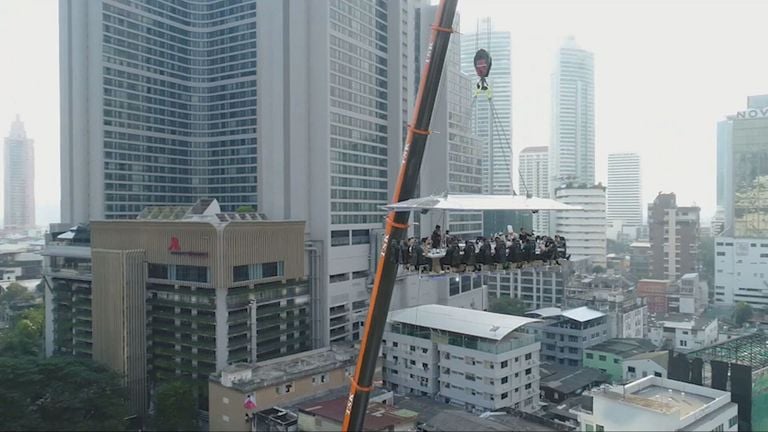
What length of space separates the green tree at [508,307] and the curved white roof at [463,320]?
41.9 ft

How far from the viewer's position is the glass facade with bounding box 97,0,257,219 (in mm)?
34594

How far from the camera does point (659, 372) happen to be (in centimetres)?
2458

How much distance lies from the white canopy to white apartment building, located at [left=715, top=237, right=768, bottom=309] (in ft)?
138

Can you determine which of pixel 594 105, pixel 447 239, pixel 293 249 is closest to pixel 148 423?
pixel 293 249

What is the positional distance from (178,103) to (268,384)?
2462 cm

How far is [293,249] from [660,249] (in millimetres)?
39933

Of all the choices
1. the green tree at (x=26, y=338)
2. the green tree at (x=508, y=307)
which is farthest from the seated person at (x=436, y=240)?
the green tree at (x=508, y=307)

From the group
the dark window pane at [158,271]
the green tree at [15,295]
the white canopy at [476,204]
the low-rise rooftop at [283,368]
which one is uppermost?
the white canopy at [476,204]

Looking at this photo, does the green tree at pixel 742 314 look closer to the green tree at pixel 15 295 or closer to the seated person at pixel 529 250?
the seated person at pixel 529 250

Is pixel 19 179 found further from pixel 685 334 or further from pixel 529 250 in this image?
pixel 529 250

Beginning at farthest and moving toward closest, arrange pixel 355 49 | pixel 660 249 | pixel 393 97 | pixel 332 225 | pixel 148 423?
pixel 660 249 → pixel 393 97 → pixel 355 49 → pixel 332 225 → pixel 148 423

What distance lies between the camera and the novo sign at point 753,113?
141 ft

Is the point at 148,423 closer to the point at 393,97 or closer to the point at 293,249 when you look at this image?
Answer: the point at 293,249

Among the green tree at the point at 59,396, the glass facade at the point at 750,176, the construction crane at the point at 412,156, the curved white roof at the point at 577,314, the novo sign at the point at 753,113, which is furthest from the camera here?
the novo sign at the point at 753,113
